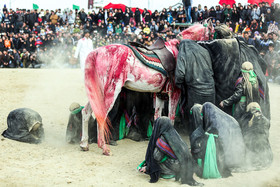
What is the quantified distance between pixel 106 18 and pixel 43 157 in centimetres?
1718

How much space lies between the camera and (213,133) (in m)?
5.26

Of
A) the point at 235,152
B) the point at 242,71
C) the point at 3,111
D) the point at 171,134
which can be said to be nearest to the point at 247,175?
the point at 235,152

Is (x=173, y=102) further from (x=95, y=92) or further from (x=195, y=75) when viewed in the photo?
(x=95, y=92)

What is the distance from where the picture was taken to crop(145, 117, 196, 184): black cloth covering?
5.05 metres

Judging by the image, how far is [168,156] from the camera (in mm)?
5215

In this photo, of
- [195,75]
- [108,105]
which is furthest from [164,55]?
[108,105]

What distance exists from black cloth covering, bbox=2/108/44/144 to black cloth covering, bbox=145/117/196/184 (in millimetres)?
2862

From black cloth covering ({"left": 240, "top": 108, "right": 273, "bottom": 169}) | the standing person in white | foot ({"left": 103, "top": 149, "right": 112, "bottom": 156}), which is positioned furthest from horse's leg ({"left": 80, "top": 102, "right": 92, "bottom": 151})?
the standing person in white

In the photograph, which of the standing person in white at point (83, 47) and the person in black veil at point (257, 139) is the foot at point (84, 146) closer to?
the person in black veil at point (257, 139)

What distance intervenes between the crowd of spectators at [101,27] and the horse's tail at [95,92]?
30.7 feet

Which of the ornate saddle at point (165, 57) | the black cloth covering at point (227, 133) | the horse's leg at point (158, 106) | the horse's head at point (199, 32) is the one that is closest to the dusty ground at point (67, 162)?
the black cloth covering at point (227, 133)

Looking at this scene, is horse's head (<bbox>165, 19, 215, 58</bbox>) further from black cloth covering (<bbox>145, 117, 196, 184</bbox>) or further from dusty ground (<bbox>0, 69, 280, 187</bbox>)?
black cloth covering (<bbox>145, 117, 196, 184</bbox>)

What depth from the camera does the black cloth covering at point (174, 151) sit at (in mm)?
5047

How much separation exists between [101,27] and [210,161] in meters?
17.3
